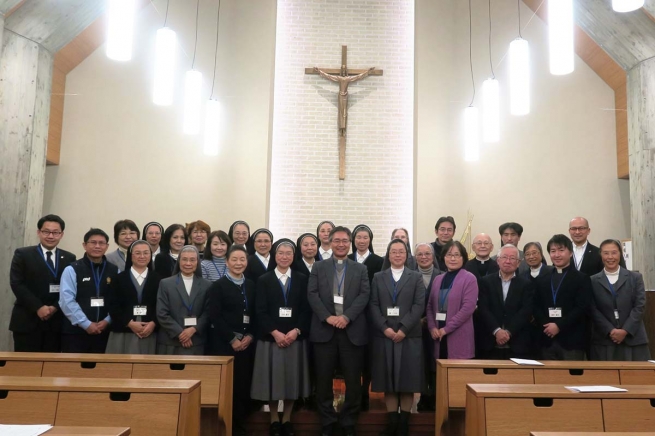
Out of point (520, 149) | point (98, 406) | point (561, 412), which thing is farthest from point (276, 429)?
point (520, 149)

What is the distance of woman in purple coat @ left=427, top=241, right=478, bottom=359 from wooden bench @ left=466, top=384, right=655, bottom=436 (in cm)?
151

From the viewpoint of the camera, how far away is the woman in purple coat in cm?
402

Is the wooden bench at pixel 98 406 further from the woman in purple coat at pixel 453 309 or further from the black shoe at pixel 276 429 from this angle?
the woman in purple coat at pixel 453 309

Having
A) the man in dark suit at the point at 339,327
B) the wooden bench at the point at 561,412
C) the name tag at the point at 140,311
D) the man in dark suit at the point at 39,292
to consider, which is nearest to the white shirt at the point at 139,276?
the name tag at the point at 140,311

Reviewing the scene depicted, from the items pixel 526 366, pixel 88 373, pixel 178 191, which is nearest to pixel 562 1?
pixel 526 366

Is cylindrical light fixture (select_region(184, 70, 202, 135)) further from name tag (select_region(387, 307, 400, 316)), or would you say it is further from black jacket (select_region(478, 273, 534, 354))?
black jacket (select_region(478, 273, 534, 354))

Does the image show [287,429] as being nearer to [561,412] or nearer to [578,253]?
[561,412]

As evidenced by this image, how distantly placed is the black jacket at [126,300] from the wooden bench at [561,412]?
243 centimetres

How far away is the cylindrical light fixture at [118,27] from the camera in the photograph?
3402 millimetres

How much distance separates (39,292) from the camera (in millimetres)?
4227

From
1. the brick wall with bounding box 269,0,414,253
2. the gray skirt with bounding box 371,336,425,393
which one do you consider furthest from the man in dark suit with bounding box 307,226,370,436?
the brick wall with bounding box 269,0,414,253

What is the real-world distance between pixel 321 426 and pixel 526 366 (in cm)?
152

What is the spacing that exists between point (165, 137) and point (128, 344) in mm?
4005

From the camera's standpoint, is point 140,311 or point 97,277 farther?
point 97,277
